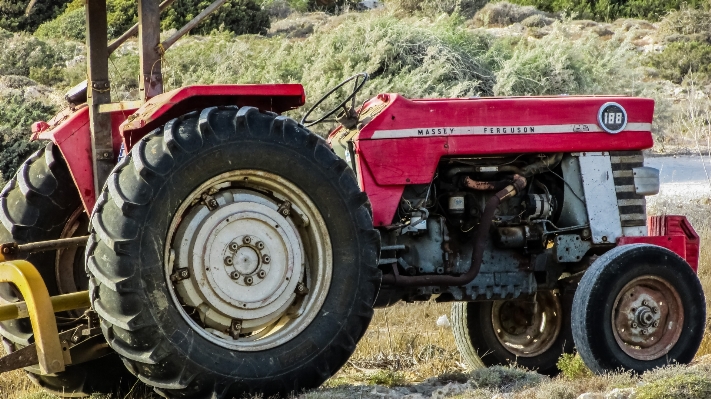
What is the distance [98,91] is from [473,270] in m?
2.47

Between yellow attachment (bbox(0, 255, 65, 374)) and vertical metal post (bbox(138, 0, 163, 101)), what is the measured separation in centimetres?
139

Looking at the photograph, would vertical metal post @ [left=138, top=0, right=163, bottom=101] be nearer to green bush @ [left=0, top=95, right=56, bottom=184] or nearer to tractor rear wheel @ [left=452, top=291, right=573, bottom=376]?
tractor rear wheel @ [left=452, top=291, right=573, bottom=376]

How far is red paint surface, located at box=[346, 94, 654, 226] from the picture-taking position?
241 inches

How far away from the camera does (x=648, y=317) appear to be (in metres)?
6.09

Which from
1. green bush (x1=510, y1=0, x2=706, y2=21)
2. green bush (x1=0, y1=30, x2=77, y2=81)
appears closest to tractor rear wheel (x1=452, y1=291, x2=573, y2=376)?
green bush (x1=0, y1=30, x2=77, y2=81)

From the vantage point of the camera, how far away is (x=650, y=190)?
6762 millimetres

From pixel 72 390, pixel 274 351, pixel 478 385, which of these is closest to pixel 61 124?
pixel 72 390

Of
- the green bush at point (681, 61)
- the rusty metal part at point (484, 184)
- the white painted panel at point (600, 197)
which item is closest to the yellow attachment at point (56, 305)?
the rusty metal part at point (484, 184)

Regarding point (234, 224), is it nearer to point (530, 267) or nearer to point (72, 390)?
point (72, 390)

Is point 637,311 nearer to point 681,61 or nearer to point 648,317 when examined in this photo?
point 648,317

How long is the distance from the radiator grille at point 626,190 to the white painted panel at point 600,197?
0.04m

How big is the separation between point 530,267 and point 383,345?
5.03 feet

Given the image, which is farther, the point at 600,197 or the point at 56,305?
the point at 600,197

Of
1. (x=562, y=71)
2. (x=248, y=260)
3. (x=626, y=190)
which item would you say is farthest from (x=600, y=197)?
(x=562, y=71)
